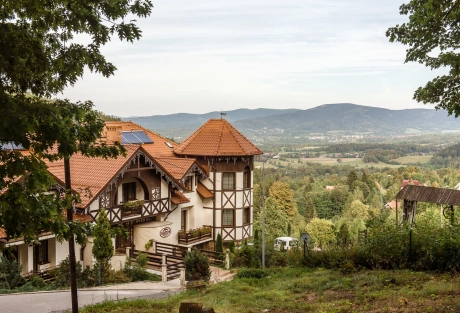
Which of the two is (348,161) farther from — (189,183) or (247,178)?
(189,183)

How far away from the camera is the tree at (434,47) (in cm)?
1123

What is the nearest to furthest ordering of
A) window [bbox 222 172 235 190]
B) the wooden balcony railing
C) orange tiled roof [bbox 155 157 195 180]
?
1. the wooden balcony railing
2. orange tiled roof [bbox 155 157 195 180]
3. window [bbox 222 172 235 190]

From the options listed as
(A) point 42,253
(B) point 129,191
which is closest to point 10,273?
(A) point 42,253

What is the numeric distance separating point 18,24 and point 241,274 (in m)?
11.3

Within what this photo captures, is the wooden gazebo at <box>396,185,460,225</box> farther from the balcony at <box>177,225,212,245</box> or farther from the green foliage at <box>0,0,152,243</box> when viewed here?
the green foliage at <box>0,0,152,243</box>

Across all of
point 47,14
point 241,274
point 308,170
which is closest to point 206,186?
point 241,274

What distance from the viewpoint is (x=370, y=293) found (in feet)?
34.0

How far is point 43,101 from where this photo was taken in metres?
6.76

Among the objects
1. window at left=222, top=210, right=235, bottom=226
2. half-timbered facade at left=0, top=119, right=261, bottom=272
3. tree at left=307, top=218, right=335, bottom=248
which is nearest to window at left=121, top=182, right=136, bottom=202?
half-timbered facade at left=0, top=119, right=261, bottom=272

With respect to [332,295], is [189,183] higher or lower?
higher

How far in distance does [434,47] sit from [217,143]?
17.4m

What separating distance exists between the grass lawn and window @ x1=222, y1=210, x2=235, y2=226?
14452 millimetres

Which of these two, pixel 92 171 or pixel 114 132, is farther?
pixel 114 132

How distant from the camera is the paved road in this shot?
42.9ft
